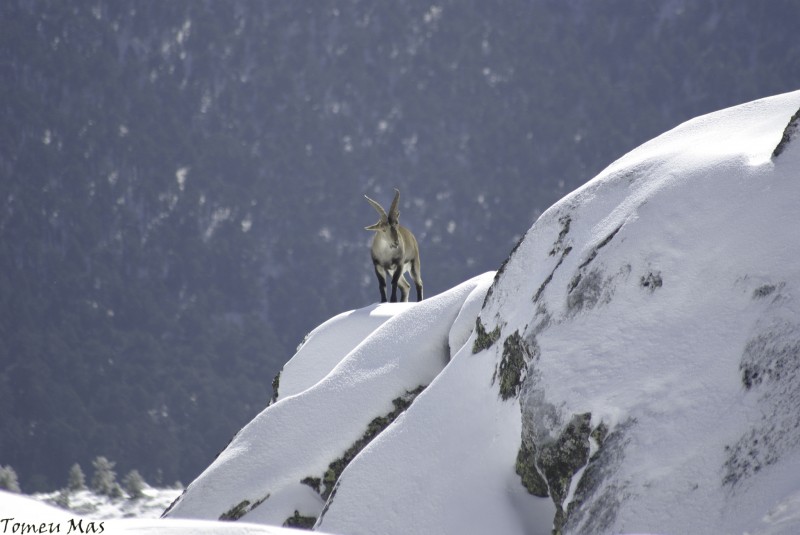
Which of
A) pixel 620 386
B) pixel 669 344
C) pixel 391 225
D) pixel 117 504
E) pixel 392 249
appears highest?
pixel 117 504

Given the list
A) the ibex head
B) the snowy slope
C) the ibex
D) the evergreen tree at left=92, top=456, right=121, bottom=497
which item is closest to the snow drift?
the snowy slope

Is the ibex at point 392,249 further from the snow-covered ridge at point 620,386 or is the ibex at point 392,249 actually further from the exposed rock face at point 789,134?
the exposed rock face at point 789,134

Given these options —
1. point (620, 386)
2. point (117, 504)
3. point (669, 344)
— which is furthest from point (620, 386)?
point (117, 504)

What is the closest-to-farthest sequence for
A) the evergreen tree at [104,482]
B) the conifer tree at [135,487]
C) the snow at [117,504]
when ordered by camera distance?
the snow at [117,504] < the conifer tree at [135,487] < the evergreen tree at [104,482]

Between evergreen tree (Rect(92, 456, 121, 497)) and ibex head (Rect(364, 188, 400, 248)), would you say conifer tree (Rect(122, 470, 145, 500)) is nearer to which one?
evergreen tree (Rect(92, 456, 121, 497))

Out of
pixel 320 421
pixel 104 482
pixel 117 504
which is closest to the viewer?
pixel 320 421

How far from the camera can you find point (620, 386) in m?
8.48

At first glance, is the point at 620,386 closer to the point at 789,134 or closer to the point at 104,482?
the point at 789,134

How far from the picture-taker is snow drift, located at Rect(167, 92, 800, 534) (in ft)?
25.0

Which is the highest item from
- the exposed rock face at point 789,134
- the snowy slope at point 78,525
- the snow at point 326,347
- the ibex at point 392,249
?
the ibex at point 392,249

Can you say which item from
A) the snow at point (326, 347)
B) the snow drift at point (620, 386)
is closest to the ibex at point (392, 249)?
the snow at point (326, 347)

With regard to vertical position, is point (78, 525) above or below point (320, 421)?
below

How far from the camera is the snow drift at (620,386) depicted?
25.0ft

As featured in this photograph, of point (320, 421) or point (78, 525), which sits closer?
point (78, 525)
